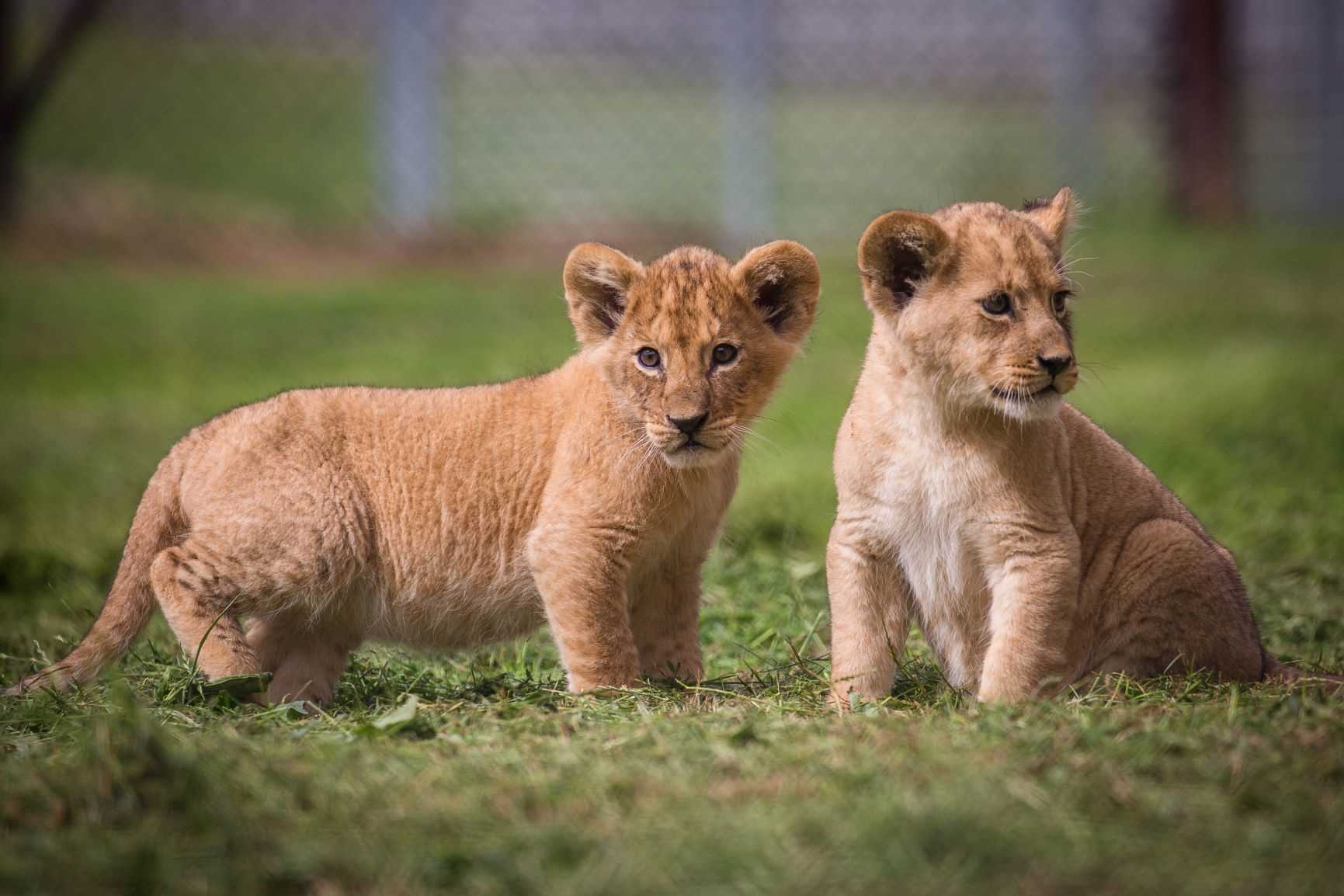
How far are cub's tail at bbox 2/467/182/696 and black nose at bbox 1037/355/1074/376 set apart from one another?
2.64 m

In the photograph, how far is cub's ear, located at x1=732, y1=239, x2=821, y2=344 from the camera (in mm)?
4750

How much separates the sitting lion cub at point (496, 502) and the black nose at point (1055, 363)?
936 millimetres

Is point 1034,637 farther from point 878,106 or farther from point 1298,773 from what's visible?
point 878,106

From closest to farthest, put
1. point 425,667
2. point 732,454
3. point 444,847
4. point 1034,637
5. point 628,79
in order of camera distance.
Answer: point 444,847, point 1034,637, point 732,454, point 425,667, point 628,79

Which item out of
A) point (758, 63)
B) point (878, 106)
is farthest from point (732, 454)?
point (878, 106)

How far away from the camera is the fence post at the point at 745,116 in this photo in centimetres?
1531

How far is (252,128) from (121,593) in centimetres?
1283

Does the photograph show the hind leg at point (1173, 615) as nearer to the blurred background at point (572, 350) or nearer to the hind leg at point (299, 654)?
the blurred background at point (572, 350)

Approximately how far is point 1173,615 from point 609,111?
41.8 feet

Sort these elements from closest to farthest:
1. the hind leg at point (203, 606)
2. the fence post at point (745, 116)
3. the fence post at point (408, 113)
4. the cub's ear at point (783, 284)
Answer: the hind leg at point (203, 606) < the cub's ear at point (783, 284) < the fence post at point (408, 113) < the fence post at point (745, 116)

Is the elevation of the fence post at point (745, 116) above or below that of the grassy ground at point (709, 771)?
above

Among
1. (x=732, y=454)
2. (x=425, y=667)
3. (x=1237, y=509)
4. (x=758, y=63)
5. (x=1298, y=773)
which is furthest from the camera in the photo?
(x=758, y=63)

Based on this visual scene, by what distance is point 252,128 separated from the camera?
54.9 ft

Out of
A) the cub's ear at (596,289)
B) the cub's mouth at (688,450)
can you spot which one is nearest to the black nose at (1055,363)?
the cub's mouth at (688,450)
